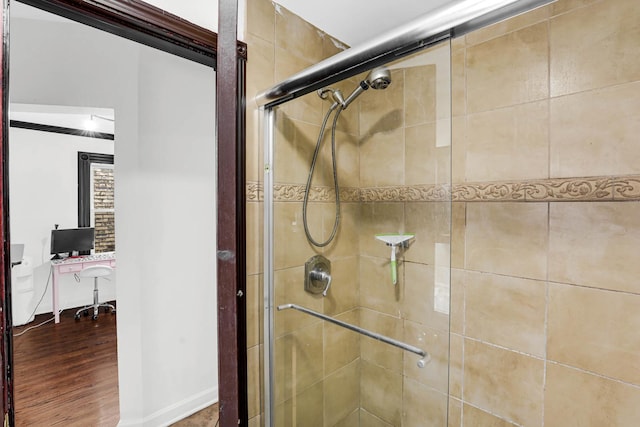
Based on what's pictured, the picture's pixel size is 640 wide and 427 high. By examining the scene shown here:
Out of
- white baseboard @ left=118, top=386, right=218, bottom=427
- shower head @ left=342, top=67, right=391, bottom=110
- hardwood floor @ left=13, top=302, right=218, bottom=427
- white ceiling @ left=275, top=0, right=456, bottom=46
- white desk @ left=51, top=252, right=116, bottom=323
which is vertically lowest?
white baseboard @ left=118, top=386, right=218, bottom=427

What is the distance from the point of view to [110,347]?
3.34 ft

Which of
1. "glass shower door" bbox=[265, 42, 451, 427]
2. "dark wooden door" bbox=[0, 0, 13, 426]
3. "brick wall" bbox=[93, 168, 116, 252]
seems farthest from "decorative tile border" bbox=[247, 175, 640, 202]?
"dark wooden door" bbox=[0, 0, 13, 426]

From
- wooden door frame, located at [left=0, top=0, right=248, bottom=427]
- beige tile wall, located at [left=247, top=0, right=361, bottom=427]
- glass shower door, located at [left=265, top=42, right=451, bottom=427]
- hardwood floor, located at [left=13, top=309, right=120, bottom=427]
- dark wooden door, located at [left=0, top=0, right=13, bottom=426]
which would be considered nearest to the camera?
wooden door frame, located at [left=0, top=0, right=248, bottom=427]

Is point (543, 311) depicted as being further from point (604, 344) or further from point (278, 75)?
point (278, 75)

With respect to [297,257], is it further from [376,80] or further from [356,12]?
[356,12]

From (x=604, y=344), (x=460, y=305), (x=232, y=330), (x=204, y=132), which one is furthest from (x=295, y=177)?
(x=604, y=344)

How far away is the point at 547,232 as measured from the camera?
101cm

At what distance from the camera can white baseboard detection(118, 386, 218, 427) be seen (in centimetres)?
102

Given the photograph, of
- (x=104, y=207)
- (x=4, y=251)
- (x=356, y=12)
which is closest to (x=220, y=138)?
(x=4, y=251)

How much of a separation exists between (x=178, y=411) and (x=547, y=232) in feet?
4.83

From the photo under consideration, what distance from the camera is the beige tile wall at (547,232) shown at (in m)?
0.88

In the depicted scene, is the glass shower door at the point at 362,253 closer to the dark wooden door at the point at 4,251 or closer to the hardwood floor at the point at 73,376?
the hardwood floor at the point at 73,376

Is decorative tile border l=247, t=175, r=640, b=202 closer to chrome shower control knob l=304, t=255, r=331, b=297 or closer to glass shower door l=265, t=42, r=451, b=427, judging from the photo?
glass shower door l=265, t=42, r=451, b=427

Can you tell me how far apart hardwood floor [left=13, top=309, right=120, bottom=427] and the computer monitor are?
0.65ft
